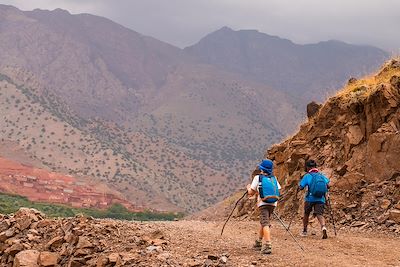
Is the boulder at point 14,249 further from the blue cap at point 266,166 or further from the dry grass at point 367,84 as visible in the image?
the dry grass at point 367,84

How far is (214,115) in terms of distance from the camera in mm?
199875

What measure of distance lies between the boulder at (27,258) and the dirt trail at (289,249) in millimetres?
3233

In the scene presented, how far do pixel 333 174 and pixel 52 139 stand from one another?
97.1 meters

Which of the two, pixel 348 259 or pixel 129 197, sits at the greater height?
pixel 348 259

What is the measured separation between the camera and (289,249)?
10648 mm

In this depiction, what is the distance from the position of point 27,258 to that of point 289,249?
20.1 feet

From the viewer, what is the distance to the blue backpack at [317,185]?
12.2 meters

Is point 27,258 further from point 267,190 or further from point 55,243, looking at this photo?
point 267,190

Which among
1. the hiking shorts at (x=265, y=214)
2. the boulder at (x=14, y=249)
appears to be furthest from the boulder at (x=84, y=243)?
the hiking shorts at (x=265, y=214)

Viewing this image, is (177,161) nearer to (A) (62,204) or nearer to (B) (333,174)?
(A) (62,204)

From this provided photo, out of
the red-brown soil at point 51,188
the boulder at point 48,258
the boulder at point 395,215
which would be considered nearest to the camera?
the boulder at point 48,258

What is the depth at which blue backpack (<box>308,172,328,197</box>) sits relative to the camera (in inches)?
482

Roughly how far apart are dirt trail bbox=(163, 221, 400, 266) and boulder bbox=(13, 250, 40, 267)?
10.6 ft

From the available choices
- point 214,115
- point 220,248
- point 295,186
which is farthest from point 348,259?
point 214,115
